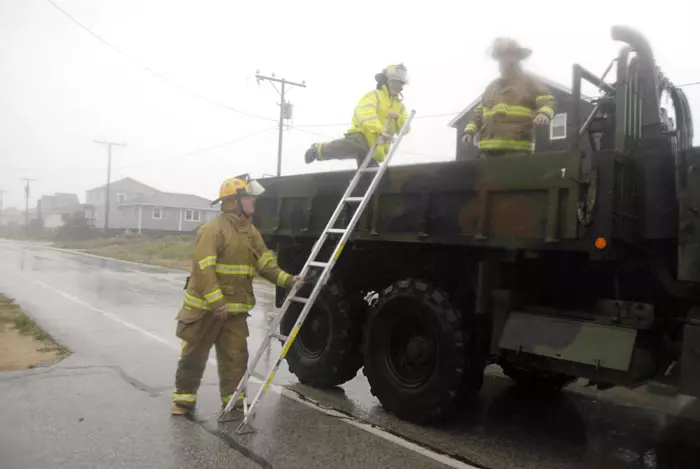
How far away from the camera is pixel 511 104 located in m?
5.22

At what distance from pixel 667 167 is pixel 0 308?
34.6 feet

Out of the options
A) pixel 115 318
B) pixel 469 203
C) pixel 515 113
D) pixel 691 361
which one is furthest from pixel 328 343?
pixel 115 318

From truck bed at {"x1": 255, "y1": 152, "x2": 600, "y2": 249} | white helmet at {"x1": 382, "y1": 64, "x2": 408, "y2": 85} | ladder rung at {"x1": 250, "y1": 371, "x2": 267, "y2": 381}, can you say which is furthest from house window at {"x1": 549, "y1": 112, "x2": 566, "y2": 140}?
ladder rung at {"x1": 250, "y1": 371, "x2": 267, "y2": 381}

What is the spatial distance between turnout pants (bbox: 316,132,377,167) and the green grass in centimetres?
393

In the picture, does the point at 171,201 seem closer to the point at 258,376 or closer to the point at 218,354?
the point at 258,376

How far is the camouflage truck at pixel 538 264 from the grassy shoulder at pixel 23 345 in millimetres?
3295

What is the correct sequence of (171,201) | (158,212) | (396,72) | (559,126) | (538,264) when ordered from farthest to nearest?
(171,201) → (158,212) → (559,126) → (396,72) → (538,264)

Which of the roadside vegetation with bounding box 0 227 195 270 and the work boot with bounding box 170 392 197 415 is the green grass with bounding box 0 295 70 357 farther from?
the roadside vegetation with bounding box 0 227 195 270

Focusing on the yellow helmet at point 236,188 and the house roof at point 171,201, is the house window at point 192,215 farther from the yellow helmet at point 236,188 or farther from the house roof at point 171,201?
the yellow helmet at point 236,188

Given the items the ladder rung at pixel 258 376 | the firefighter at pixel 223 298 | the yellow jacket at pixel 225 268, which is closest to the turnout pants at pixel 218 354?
the firefighter at pixel 223 298

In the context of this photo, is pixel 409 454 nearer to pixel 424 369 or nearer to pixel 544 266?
pixel 424 369

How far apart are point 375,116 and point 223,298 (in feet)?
7.50

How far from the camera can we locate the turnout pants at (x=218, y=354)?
498 centimetres

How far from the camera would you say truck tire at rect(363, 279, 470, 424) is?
4.57 meters
